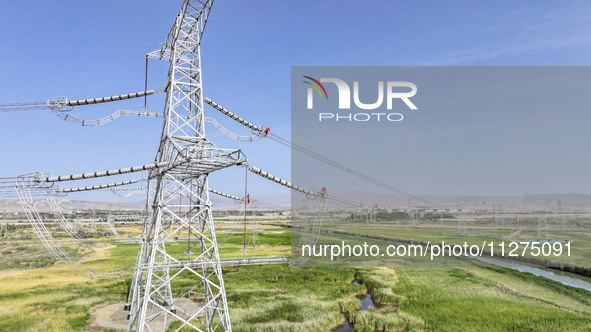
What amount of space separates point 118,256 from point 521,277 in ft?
199

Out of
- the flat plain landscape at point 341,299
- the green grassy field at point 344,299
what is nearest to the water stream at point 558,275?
the flat plain landscape at point 341,299

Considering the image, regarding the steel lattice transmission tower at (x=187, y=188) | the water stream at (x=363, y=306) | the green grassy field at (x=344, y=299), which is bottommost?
the water stream at (x=363, y=306)

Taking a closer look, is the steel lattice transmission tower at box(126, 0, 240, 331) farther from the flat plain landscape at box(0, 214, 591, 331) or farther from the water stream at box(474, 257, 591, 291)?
the water stream at box(474, 257, 591, 291)

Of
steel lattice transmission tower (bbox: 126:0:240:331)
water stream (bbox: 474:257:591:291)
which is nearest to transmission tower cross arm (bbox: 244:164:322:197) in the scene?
steel lattice transmission tower (bbox: 126:0:240:331)

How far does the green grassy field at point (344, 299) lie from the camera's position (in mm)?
26047

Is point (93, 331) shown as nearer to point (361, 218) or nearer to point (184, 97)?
point (184, 97)

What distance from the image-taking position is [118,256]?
5794 cm

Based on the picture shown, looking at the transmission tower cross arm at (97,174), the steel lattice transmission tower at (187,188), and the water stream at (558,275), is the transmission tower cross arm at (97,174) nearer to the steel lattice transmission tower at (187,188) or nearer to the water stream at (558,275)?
the steel lattice transmission tower at (187,188)

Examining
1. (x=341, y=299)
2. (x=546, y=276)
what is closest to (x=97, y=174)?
(x=341, y=299)

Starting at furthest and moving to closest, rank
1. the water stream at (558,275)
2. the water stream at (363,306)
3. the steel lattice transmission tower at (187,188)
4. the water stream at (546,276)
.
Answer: the water stream at (558,275) < the water stream at (546,276) < the water stream at (363,306) < the steel lattice transmission tower at (187,188)

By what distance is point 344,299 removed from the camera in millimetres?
31984

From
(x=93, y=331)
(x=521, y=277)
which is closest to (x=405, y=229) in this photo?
(x=521, y=277)

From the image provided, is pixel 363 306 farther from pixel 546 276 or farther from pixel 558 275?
pixel 558 275

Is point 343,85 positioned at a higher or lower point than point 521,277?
higher
